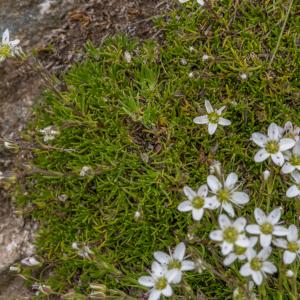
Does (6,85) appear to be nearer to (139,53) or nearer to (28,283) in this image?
(139,53)

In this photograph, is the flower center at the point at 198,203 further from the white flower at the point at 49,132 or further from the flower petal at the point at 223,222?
the white flower at the point at 49,132

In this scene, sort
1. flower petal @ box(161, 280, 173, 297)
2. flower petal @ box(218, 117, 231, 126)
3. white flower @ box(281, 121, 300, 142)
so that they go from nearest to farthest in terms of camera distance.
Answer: flower petal @ box(161, 280, 173, 297) → white flower @ box(281, 121, 300, 142) → flower petal @ box(218, 117, 231, 126)

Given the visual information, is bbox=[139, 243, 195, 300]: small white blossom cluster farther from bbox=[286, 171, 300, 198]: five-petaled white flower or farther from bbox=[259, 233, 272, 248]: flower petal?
bbox=[286, 171, 300, 198]: five-petaled white flower

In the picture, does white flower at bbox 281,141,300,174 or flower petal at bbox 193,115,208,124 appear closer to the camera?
white flower at bbox 281,141,300,174

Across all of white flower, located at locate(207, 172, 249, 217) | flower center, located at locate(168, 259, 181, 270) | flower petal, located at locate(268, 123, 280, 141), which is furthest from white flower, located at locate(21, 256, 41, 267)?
flower petal, located at locate(268, 123, 280, 141)

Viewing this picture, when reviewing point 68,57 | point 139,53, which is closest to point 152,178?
point 139,53

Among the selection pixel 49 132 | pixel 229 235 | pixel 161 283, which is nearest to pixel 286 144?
pixel 229 235
